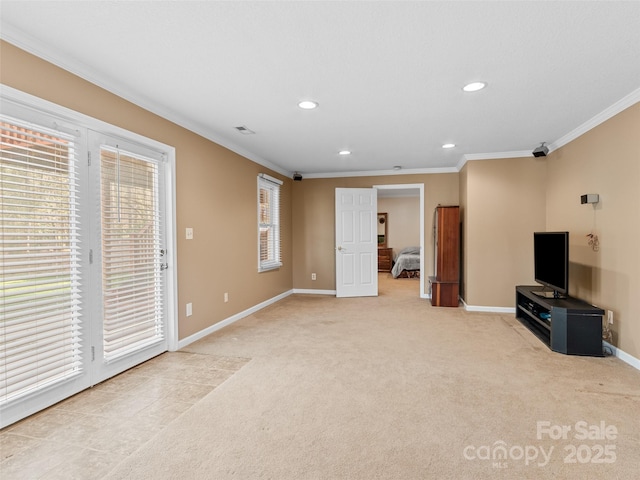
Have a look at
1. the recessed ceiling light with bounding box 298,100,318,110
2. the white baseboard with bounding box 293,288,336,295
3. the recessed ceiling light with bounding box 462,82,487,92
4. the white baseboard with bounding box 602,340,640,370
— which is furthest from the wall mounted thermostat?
A: the white baseboard with bounding box 293,288,336,295

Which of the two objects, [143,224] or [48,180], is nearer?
[48,180]

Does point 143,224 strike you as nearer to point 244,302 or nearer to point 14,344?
point 14,344

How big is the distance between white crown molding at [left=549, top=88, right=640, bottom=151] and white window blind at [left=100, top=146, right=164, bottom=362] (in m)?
4.13

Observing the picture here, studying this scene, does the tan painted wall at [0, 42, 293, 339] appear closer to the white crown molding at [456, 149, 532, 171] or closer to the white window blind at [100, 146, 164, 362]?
the white window blind at [100, 146, 164, 362]

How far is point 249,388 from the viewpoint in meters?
2.53

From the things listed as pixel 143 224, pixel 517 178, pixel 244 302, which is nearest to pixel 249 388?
pixel 143 224

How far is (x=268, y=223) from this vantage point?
18.5 feet

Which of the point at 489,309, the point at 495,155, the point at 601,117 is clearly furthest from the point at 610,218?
the point at 489,309

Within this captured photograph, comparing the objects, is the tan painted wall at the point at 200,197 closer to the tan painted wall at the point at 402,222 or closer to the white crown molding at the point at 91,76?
the white crown molding at the point at 91,76

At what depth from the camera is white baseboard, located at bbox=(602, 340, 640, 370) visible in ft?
9.48

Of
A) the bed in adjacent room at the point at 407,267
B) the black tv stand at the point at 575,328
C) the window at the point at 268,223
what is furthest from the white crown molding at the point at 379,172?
the bed in adjacent room at the point at 407,267

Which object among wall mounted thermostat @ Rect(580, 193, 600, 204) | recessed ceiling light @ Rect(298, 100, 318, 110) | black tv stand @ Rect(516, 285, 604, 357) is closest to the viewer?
recessed ceiling light @ Rect(298, 100, 318, 110)

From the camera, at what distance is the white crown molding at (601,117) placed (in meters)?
2.84

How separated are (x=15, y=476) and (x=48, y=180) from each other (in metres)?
1.62
